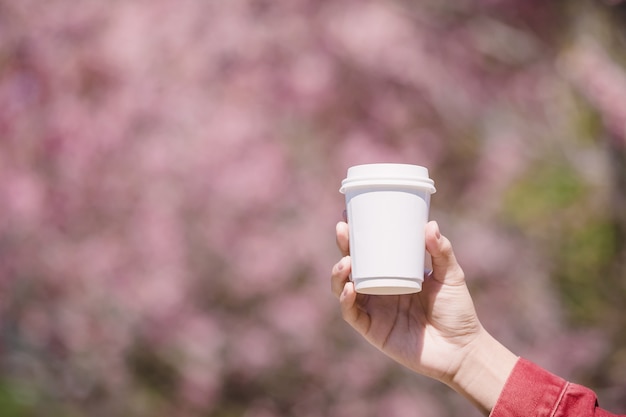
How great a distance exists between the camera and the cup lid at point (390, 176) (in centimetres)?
141

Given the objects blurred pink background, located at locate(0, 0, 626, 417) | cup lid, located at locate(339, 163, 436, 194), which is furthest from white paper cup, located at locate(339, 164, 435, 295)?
blurred pink background, located at locate(0, 0, 626, 417)

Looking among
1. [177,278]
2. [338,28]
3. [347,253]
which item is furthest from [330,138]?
[347,253]

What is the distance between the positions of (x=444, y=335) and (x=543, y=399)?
19cm

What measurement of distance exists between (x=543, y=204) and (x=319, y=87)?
1128 mm

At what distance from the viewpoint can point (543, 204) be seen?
379 cm

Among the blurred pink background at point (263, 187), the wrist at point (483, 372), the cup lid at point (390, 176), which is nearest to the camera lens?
the cup lid at point (390, 176)

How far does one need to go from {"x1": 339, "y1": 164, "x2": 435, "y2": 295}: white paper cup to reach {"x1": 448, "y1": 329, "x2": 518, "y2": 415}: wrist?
190 millimetres

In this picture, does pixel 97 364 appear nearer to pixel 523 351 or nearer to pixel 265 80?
pixel 265 80

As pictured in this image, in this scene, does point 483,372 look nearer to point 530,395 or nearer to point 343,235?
point 530,395

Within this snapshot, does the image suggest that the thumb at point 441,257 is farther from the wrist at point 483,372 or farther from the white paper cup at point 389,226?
the wrist at point 483,372

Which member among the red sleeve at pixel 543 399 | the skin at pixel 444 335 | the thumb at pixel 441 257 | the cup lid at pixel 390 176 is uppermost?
the cup lid at pixel 390 176

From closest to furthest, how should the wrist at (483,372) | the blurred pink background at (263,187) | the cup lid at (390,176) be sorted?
the cup lid at (390,176) < the wrist at (483,372) < the blurred pink background at (263,187)

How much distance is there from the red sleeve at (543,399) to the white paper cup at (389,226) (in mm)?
248

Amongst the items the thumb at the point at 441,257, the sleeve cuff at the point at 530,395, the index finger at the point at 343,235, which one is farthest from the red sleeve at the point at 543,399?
the index finger at the point at 343,235
